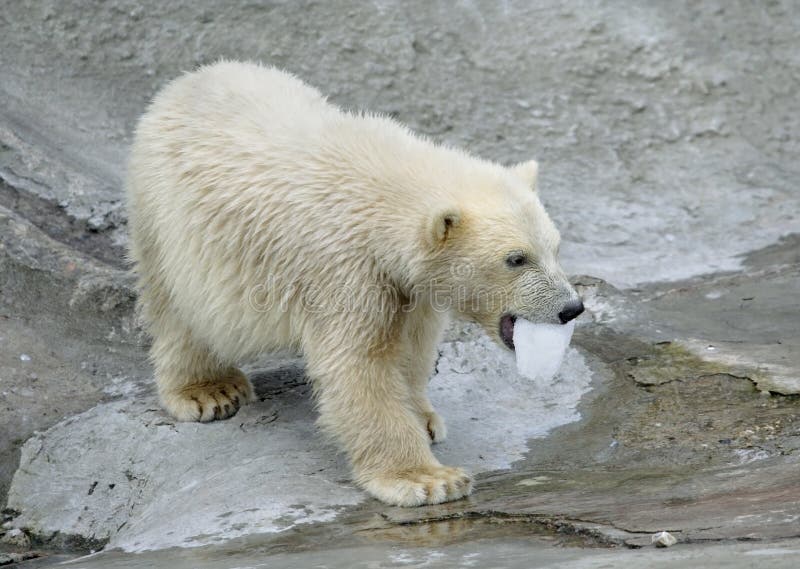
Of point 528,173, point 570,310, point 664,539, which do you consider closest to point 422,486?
point 570,310

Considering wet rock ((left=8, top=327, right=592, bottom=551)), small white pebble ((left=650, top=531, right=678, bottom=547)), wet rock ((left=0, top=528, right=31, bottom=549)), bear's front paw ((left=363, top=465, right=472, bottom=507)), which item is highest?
small white pebble ((left=650, top=531, right=678, bottom=547))

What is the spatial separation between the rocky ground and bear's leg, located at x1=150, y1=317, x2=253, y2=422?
0.10 metres

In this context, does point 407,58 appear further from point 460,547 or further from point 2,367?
point 460,547

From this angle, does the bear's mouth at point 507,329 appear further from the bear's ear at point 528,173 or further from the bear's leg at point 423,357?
the bear's ear at point 528,173

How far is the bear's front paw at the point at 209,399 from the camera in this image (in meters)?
5.35

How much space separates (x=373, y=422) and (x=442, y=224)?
2.82 feet

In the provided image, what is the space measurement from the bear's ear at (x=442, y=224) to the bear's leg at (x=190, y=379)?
1.52 meters

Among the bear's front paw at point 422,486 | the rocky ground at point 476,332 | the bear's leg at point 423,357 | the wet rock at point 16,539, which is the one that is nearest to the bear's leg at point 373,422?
the bear's front paw at point 422,486

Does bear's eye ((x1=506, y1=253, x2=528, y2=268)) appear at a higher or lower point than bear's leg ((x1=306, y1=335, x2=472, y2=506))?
higher

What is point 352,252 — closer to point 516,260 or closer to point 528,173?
point 516,260

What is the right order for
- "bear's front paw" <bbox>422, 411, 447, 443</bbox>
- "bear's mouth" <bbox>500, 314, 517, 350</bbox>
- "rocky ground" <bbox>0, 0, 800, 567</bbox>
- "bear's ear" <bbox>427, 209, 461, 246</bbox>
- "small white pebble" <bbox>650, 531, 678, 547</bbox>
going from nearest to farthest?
"small white pebble" <bbox>650, 531, 678, 547</bbox> < "rocky ground" <bbox>0, 0, 800, 567</bbox> < "bear's ear" <bbox>427, 209, 461, 246</bbox> < "bear's mouth" <bbox>500, 314, 517, 350</bbox> < "bear's front paw" <bbox>422, 411, 447, 443</bbox>

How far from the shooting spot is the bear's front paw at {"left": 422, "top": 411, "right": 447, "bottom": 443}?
203 inches

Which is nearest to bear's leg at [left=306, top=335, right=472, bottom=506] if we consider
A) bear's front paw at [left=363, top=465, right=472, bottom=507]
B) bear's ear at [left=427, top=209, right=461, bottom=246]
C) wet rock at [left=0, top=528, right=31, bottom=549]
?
bear's front paw at [left=363, top=465, right=472, bottom=507]

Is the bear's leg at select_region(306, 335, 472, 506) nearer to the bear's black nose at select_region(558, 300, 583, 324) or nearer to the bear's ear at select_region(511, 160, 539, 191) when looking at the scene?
the bear's black nose at select_region(558, 300, 583, 324)
